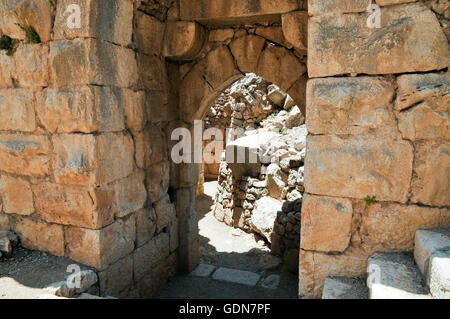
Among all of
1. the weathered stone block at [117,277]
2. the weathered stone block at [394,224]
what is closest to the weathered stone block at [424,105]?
the weathered stone block at [394,224]

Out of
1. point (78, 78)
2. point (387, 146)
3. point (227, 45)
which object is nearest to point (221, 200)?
point (227, 45)

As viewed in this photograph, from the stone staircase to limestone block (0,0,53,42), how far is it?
2.79 meters

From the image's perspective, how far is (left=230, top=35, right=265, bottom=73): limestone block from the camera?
3686mm

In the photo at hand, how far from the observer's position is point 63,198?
2666 millimetres

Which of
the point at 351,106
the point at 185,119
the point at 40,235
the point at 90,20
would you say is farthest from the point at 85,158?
the point at 351,106

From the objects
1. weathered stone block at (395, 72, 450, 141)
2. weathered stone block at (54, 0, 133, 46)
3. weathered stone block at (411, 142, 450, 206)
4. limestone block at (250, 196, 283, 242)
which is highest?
weathered stone block at (54, 0, 133, 46)

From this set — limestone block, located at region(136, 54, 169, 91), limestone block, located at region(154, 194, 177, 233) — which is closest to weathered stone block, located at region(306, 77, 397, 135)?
limestone block, located at region(136, 54, 169, 91)

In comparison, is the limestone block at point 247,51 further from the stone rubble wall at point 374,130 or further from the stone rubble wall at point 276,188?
the stone rubble wall at point 276,188

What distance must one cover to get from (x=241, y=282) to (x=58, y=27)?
357cm

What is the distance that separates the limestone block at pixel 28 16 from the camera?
2539 mm

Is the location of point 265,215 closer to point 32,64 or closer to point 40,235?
point 40,235

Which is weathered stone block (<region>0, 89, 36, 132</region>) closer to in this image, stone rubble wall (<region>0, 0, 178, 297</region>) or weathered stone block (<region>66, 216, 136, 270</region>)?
stone rubble wall (<region>0, 0, 178, 297</region>)

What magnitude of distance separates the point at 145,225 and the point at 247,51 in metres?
2.25
